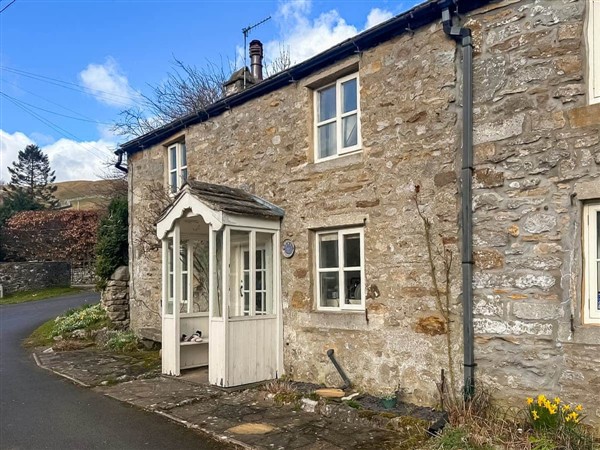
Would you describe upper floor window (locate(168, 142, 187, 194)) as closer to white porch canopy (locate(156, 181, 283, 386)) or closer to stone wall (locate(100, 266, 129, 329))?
white porch canopy (locate(156, 181, 283, 386))

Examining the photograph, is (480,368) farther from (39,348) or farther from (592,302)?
(39,348)

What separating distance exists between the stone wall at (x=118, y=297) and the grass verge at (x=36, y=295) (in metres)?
12.4

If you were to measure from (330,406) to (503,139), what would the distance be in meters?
3.97

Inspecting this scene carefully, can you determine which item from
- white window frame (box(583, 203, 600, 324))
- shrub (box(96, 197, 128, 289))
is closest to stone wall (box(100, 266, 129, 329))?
shrub (box(96, 197, 128, 289))

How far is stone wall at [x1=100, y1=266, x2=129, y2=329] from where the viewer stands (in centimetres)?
1476

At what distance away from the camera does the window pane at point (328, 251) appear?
8.32 meters

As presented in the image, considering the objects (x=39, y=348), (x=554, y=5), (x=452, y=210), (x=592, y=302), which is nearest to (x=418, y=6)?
(x=554, y=5)

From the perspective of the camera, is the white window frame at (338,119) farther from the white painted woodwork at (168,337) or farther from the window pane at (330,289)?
the white painted woodwork at (168,337)

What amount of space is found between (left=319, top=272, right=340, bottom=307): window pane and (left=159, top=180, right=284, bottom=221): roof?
136cm

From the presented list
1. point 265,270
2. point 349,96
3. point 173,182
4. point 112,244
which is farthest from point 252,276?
point 112,244

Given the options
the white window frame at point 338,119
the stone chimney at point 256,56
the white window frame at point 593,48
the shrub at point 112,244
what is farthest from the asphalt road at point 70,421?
the stone chimney at point 256,56

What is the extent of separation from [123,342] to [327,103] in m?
7.88

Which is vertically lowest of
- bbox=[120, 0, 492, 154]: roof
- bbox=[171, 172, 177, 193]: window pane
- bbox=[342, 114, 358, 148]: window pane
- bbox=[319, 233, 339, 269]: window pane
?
bbox=[319, 233, 339, 269]: window pane

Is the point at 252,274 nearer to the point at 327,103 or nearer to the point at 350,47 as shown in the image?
the point at 327,103
